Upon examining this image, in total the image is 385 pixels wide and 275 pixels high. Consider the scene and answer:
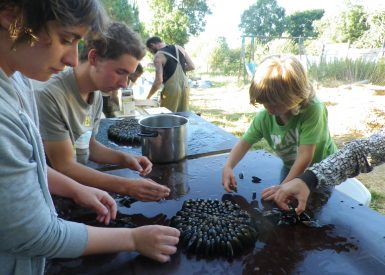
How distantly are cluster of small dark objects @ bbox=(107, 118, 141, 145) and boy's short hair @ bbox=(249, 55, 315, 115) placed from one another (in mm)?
891

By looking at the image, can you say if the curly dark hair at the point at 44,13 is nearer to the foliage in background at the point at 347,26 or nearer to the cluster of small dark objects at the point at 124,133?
the cluster of small dark objects at the point at 124,133

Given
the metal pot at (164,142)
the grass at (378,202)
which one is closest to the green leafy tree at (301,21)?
the grass at (378,202)

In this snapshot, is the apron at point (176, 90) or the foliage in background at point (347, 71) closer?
the apron at point (176, 90)

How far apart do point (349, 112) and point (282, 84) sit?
5210 mm

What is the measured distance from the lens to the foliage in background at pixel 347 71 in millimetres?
7844

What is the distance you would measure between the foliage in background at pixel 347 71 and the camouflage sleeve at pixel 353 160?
7.68 metres

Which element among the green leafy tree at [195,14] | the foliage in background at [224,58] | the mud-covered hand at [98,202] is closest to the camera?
the mud-covered hand at [98,202]

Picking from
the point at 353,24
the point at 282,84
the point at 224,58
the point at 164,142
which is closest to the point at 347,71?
the point at 224,58

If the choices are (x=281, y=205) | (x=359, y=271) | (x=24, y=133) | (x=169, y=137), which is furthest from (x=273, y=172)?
(x=24, y=133)

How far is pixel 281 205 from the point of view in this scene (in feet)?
3.97

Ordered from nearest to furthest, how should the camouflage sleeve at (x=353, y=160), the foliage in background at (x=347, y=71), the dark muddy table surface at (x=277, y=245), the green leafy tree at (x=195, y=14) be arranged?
the dark muddy table surface at (x=277, y=245), the camouflage sleeve at (x=353, y=160), the foliage in background at (x=347, y=71), the green leafy tree at (x=195, y=14)

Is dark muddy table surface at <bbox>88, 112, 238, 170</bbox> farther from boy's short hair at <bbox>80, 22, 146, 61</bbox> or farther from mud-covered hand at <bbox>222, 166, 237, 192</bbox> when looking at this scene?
boy's short hair at <bbox>80, 22, 146, 61</bbox>

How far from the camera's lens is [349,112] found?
19.7 feet

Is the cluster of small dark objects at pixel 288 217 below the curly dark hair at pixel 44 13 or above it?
below
